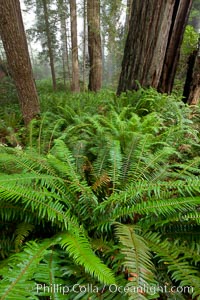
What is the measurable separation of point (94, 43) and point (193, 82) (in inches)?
183

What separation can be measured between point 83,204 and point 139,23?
3539 millimetres

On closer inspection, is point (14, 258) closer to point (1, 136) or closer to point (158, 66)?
point (1, 136)

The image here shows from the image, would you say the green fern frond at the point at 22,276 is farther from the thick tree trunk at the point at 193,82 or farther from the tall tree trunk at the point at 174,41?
the tall tree trunk at the point at 174,41

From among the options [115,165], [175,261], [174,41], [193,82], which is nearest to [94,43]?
[174,41]

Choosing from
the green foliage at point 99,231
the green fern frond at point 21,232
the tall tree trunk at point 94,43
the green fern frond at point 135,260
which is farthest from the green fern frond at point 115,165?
the tall tree trunk at point 94,43

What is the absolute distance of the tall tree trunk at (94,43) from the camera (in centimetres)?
648

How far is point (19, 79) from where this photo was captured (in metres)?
3.16

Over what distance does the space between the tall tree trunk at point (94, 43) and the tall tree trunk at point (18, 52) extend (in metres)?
4.11

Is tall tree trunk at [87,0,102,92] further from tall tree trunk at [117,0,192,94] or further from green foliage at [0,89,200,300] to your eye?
green foliage at [0,89,200,300]

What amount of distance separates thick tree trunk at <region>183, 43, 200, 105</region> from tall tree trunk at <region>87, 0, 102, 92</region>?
4052 millimetres

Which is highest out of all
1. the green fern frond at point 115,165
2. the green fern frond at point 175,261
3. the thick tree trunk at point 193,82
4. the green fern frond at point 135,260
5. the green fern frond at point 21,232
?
the thick tree trunk at point 193,82

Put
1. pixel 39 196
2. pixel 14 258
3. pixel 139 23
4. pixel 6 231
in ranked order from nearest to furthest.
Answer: pixel 14 258 → pixel 39 196 → pixel 6 231 → pixel 139 23

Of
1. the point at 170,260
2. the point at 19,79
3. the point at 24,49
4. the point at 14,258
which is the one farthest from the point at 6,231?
the point at 24,49

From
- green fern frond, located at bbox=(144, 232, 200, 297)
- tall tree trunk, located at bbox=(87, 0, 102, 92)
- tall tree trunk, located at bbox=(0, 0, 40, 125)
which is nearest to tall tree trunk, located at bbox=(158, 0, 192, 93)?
tall tree trunk, located at bbox=(0, 0, 40, 125)
